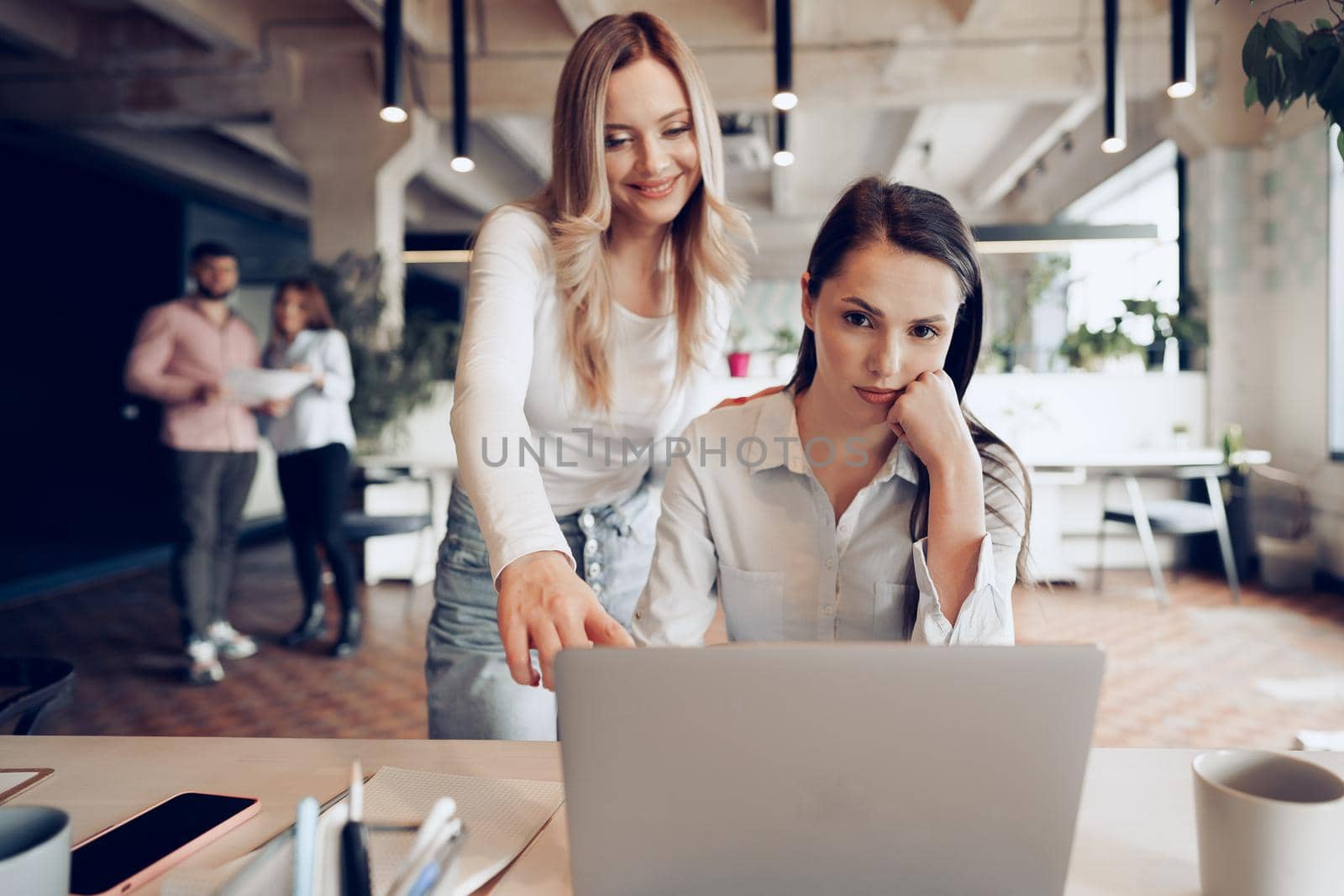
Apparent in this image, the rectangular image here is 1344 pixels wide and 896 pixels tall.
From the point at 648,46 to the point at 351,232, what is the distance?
197 inches

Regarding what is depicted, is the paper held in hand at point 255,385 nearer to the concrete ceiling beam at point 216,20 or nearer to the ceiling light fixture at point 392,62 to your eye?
the ceiling light fixture at point 392,62

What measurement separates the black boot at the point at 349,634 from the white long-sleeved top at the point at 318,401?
0.74 m

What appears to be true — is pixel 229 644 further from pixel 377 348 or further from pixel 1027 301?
pixel 1027 301

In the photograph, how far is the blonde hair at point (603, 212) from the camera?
112 cm

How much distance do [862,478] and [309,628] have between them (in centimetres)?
341

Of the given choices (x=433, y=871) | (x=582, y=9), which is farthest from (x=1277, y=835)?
(x=582, y=9)

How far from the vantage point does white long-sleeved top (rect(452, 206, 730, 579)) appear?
0.82 meters

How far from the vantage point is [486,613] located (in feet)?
4.08

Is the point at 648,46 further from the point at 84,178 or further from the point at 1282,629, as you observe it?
the point at 84,178

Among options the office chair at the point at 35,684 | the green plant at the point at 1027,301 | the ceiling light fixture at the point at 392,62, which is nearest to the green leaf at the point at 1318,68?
the office chair at the point at 35,684

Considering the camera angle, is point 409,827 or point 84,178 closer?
point 409,827

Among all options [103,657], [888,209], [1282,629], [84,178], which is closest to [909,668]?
[888,209]

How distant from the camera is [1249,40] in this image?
0.86 m

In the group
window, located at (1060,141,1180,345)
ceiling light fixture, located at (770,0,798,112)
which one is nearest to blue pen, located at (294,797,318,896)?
ceiling light fixture, located at (770,0,798,112)
